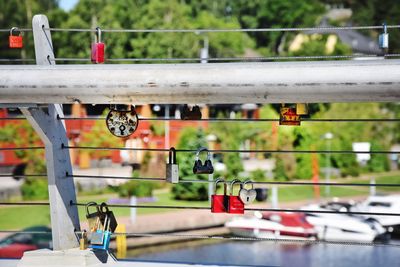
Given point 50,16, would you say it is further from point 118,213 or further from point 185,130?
point 118,213

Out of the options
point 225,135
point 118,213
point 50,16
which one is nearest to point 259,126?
point 225,135

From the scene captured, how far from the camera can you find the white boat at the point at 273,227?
23094 mm

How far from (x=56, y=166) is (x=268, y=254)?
16.0 metres

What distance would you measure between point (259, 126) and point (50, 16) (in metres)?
14.6

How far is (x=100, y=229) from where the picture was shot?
4.92 metres

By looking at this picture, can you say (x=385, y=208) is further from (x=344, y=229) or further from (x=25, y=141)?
(x=25, y=141)

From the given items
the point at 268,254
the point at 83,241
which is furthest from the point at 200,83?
the point at 268,254

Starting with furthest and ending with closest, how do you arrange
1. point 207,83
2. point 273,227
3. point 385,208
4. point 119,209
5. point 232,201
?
point 119,209 < point 385,208 < point 273,227 < point 232,201 < point 207,83

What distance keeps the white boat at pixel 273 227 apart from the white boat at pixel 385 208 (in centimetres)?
157

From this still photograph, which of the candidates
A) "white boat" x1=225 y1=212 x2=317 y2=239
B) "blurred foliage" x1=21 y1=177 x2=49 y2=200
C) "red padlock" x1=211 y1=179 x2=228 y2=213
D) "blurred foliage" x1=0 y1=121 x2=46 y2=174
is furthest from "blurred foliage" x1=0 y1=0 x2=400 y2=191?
"red padlock" x1=211 y1=179 x2=228 y2=213

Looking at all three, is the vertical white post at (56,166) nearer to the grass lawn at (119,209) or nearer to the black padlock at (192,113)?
the black padlock at (192,113)

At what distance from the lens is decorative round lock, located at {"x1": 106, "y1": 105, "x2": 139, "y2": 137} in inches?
195

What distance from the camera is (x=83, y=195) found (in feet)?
82.9

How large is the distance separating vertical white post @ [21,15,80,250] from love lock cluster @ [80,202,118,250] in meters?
0.13
